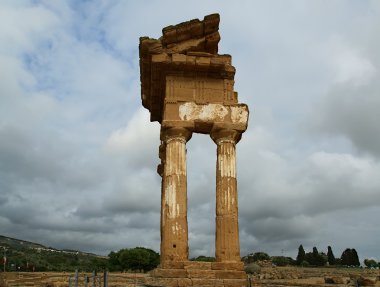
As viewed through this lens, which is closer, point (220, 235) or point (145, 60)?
point (220, 235)

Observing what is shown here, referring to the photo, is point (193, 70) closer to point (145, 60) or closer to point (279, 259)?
point (145, 60)

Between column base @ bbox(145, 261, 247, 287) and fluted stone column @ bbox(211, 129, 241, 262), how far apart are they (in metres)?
0.41

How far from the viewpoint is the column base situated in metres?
12.5

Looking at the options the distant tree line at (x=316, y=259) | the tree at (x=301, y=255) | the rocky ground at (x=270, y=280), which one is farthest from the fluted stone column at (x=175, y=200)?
the tree at (x=301, y=255)

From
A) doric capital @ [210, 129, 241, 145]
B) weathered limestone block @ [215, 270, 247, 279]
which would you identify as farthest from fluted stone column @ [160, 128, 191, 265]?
weathered limestone block @ [215, 270, 247, 279]

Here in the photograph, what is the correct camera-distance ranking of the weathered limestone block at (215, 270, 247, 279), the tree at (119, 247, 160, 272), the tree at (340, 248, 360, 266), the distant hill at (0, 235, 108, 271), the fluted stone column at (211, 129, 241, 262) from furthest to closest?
the tree at (340, 248, 360, 266) → the tree at (119, 247, 160, 272) → the distant hill at (0, 235, 108, 271) → the fluted stone column at (211, 129, 241, 262) → the weathered limestone block at (215, 270, 247, 279)

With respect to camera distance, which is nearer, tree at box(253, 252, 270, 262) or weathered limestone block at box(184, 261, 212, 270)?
weathered limestone block at box(184, 261, 212, 270)

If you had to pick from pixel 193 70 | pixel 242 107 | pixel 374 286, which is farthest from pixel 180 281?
pixel 374 286

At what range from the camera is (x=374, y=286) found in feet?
72.5

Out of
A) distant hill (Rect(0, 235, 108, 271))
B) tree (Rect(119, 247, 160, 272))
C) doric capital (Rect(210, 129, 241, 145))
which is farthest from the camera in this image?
tree (Rect(119, 247, 160, 272))

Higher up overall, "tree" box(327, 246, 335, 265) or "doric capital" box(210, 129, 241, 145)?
"doric capital" box(210, 129, 241, 145)

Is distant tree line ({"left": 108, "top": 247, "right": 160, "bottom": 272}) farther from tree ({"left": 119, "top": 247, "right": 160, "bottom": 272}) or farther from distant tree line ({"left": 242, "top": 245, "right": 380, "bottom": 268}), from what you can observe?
distant tree line ({"left": 242, "top": 245, "right": 380, "bottom": 268})

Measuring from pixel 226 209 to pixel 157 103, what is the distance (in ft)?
22.6

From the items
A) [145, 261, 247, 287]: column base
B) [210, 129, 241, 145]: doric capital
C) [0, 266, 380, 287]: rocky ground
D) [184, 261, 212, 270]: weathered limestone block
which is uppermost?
[210, 129, 241, 145]: doric capital
